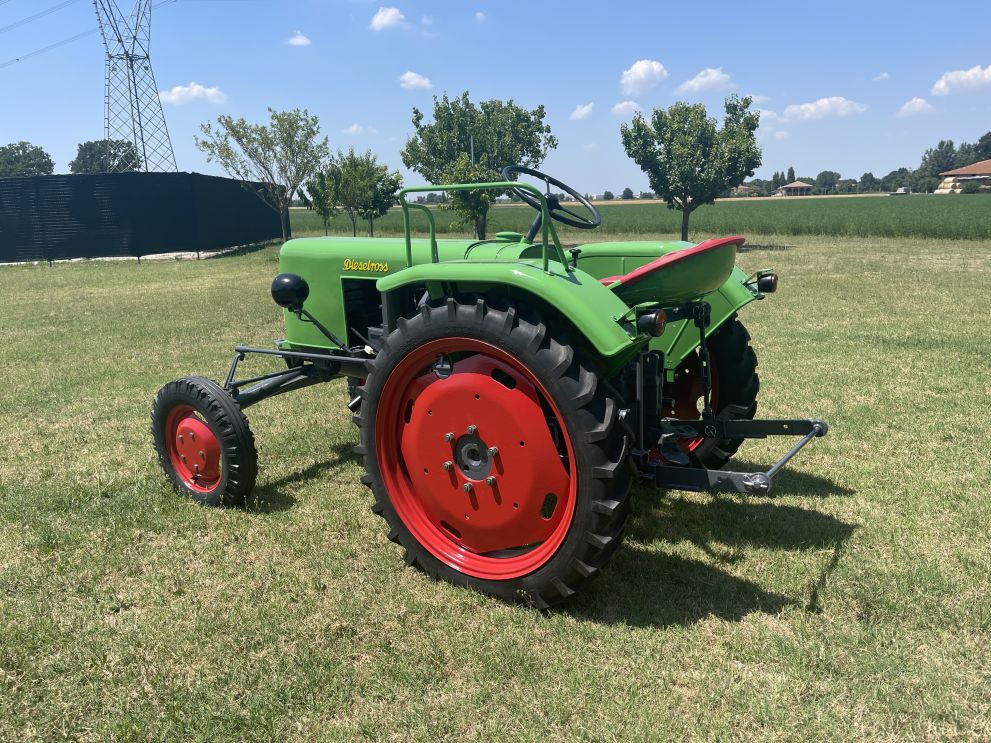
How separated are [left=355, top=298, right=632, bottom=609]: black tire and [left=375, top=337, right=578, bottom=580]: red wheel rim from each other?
0.05 meters

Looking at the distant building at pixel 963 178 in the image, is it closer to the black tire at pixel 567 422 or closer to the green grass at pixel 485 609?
the green grass at pixel 485 609

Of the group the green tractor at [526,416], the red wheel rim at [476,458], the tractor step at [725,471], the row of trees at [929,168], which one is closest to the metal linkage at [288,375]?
the green tractor at [526,416]

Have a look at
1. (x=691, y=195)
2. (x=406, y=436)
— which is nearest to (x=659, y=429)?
(x=406, y=436)

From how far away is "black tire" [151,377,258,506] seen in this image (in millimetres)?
3430

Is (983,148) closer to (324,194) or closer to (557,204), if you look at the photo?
(324,194)

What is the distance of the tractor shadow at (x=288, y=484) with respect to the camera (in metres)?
3.63

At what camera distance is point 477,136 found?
47000mm

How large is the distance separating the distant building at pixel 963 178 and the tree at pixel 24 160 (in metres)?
114

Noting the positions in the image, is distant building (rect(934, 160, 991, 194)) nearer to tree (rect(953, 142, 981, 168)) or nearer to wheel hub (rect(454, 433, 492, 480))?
tree (rect(953, 142, 981, 168))

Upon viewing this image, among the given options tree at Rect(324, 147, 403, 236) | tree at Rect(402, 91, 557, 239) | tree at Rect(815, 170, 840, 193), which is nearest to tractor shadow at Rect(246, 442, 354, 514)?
tree at Rect(324, 147, 403, 236)

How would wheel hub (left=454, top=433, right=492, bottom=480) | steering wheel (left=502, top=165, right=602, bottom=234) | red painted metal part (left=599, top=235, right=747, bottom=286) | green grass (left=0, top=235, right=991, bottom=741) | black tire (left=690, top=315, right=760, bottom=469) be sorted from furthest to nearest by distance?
black tire (left=690, top=315, right=760, bottom=469) < steering wheel (left=502, top=165, right=602, bottom=234) < wheel hub (left=454, top=433, right=492, bottom=480) < red painted metal part (left=599, top=235, right=747, bottom=286) < green grass (left=0, top=235, right=991, bottom=741)

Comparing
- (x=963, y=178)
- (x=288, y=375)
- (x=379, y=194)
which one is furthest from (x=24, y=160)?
(x=963, y=178)

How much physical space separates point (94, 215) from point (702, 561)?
23.4 metres

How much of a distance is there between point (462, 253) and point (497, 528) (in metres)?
1.52
